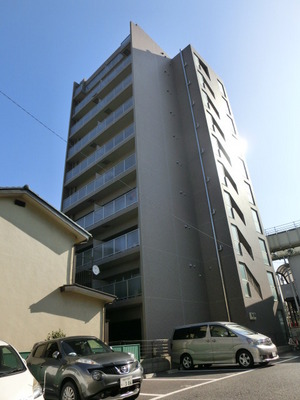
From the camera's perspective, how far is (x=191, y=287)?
1723 centimetres

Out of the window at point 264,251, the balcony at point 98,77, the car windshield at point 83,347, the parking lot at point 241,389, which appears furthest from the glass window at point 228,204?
the balcony at point 98,77

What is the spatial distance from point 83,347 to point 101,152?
57.0 feet

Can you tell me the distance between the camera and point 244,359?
9.65 m

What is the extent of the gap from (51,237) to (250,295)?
40.1 ft

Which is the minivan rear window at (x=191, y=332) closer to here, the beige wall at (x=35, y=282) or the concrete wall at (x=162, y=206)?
the concrete wall at (x=162, y=206)

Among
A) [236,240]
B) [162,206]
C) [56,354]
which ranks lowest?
[56,354]

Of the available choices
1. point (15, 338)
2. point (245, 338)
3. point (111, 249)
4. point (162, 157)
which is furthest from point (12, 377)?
point (162, 157)

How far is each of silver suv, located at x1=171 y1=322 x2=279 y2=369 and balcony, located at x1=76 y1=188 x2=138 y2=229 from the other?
8.08 m

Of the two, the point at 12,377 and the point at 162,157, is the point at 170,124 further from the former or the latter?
the point at 12,377

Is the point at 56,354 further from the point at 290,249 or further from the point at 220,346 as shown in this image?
the point at 290,249

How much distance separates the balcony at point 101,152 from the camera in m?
20.5

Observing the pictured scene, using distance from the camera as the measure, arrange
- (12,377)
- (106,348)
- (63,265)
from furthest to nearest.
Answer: (63,265), (106,348), (12,377)

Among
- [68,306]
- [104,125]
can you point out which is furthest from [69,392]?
[104,125]

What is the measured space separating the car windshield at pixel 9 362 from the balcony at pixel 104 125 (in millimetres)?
18979
